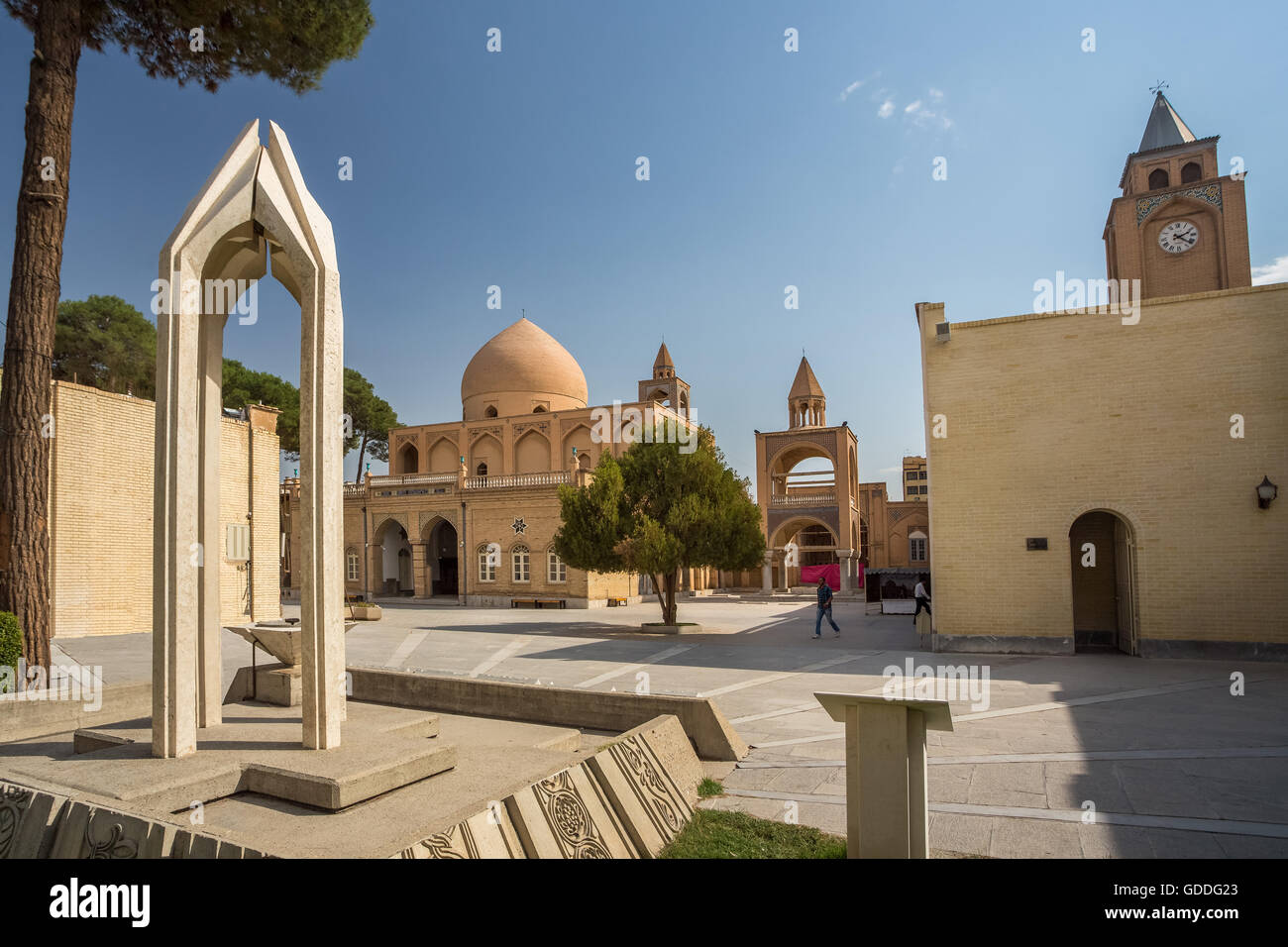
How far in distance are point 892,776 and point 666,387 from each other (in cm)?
4323

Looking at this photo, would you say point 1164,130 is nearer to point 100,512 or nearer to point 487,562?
point 487,562

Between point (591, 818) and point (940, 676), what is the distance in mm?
9045

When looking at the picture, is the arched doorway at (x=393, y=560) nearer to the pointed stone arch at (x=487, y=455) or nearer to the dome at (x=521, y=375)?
the pointed stone arch at (x=487, y=455)

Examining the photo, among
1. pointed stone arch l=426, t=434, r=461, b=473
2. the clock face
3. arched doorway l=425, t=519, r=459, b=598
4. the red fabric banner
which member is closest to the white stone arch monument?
arched doorway l=425, t=519, r=459, b=598

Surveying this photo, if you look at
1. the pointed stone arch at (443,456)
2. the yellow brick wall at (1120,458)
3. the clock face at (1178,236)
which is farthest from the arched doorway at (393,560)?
the clock face at (1178,236)

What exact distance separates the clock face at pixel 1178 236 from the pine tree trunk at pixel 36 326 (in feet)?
113

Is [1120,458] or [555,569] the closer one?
[1120,458]

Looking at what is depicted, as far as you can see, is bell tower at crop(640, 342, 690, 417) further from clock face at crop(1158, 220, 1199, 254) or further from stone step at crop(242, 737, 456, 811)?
stone step at crop(242, 737, 456, 811)

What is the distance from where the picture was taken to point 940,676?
11609 millimetres

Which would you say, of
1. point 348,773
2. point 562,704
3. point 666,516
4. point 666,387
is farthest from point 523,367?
point 348,773

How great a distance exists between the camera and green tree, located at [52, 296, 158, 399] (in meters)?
32.3

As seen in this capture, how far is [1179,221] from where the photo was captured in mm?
29203
